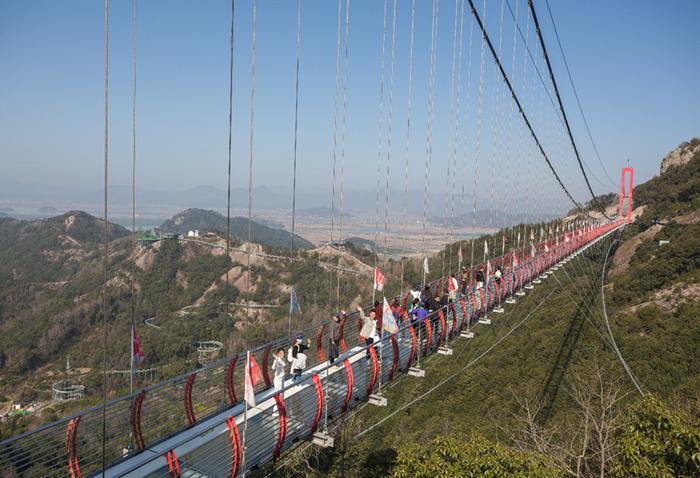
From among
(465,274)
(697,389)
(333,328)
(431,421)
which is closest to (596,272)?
(431,421)

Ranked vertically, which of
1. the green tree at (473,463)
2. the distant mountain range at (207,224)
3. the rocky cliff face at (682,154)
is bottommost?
the distant mountain range at (207,224)

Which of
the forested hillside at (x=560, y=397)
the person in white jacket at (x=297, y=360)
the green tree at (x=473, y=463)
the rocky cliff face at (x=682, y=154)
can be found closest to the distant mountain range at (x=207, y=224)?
the rocky cliff face at (x=682, y=154)

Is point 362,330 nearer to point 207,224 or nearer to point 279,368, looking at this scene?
point 279,368

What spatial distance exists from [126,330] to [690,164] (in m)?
61.2

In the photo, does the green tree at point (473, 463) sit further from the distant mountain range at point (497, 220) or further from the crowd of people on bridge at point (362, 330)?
the distant mountain range at point (497, 220)

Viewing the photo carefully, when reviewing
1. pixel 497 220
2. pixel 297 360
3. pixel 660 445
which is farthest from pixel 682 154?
pixel 297 360

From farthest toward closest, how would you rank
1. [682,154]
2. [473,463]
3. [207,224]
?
[207,224]
[682,154]
[473,463]

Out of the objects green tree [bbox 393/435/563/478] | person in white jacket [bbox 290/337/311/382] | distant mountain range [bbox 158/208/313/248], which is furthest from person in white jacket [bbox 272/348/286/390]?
distant mountain range [bbox 158/208/313/248]

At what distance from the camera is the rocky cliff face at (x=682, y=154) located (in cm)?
6712

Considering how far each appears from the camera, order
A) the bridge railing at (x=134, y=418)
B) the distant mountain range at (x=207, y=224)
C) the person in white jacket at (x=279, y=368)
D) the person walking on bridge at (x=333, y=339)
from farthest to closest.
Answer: the distant mountain range at (x=207, y=224)
the person walking on bridge at (x=333, y=339)
the person in white jacket at (x=279, y=368)
the bridge railing at (x=134, y=418)

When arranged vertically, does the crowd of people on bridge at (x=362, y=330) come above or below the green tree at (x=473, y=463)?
above

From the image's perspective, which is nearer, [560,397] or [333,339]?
[333,339]

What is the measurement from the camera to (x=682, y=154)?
69750mm

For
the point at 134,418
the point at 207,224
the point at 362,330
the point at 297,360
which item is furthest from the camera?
the point at 207,224
